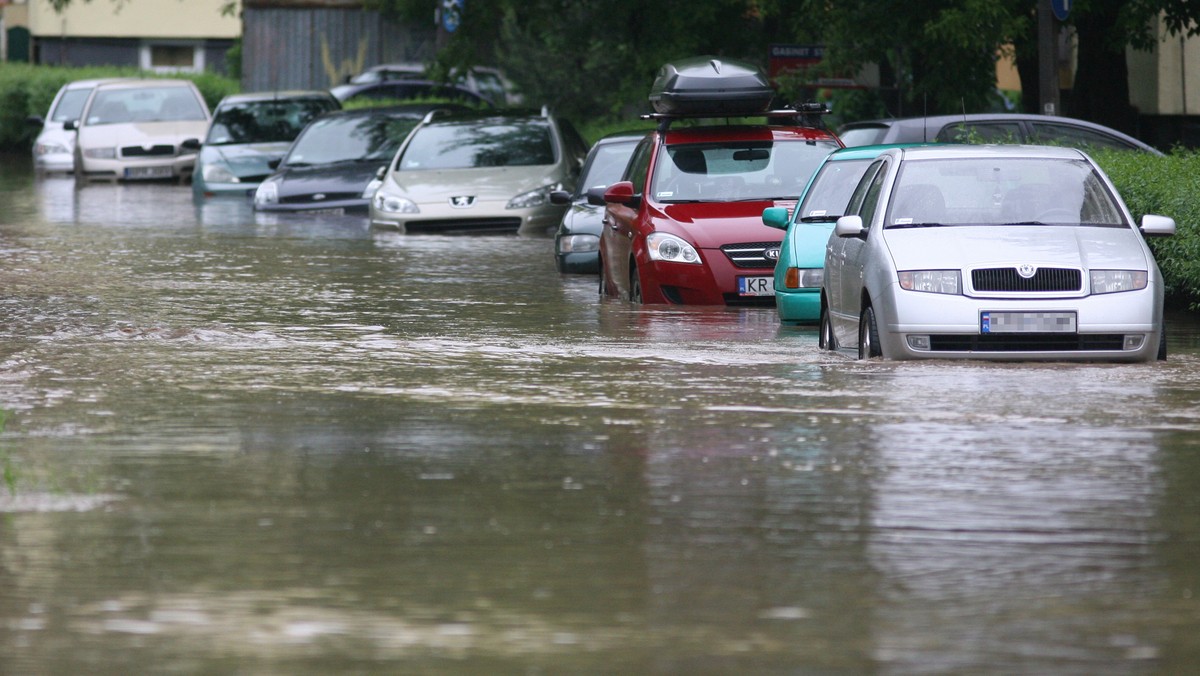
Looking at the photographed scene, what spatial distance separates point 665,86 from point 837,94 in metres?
16.8

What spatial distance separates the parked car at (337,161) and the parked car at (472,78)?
352 centimetres

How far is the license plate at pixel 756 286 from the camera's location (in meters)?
15.3

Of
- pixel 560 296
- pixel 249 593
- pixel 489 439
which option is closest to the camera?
pixel 249 593

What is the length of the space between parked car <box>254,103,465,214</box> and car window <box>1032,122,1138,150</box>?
384 inches

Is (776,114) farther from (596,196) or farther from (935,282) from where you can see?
(935,282)

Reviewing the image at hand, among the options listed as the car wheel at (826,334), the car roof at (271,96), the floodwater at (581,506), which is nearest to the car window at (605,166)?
the floodwater at (581,506)

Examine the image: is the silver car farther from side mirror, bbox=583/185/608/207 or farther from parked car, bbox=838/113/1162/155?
parked car, bbox=838/113/1162/155

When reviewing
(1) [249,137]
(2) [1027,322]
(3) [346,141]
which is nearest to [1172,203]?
(2) [1027,322]

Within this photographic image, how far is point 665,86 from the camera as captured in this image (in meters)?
17.5

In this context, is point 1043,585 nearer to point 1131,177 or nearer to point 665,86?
point 1131,177

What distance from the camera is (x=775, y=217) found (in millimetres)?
14336

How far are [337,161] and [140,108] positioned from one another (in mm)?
10689

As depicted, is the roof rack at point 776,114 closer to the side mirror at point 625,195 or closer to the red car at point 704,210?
the red car at point 704,210

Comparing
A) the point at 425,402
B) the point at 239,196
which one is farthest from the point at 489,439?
the point at 239,196
